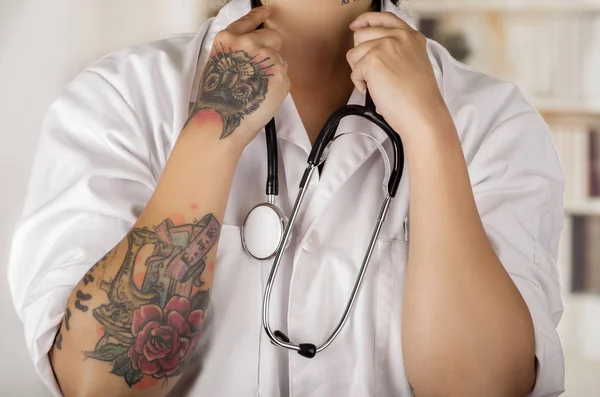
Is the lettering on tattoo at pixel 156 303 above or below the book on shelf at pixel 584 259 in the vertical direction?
above

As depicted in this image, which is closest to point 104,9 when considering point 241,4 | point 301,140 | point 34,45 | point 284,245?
point 34,45

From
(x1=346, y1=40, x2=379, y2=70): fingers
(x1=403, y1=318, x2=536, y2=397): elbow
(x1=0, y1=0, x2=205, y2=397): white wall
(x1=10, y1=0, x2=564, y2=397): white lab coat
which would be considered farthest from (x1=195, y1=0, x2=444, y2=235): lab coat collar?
(x1=0, y1=0, x2=205, y2=397): white wall

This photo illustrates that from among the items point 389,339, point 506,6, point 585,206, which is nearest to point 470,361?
point 389,339

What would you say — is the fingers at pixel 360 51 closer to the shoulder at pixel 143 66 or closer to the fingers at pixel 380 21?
the fingers at pixel 380 21

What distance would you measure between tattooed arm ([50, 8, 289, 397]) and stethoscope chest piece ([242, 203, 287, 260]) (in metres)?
0.05

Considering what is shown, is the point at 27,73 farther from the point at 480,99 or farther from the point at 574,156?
the point at 574,156

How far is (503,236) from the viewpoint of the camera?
3.38 ft

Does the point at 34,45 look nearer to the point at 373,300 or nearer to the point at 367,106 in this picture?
the point at 367,106

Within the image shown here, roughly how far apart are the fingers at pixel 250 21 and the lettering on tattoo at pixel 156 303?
0.97 feet

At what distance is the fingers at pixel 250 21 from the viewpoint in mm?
1025

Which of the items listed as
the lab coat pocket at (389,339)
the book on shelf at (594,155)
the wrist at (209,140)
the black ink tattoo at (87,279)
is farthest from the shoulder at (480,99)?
the book on shelf at (594,155)

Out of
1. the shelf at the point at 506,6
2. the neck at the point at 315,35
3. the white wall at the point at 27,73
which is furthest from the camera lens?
the shelf at the point at 506,6

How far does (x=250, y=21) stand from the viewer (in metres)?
1.04

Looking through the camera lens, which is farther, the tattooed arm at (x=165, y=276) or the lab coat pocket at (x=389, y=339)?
the lab coat pocket at (x=389, y=339)
